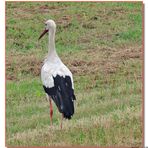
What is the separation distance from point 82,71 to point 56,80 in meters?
0.40

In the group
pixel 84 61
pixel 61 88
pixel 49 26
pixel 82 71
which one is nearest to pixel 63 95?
pixel 61 88

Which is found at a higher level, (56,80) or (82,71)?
(82,71)

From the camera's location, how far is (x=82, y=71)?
11578 millimetres

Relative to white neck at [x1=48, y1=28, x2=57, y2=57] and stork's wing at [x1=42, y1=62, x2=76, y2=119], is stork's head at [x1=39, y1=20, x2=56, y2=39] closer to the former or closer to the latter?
white neck at [x1=48, y1=28, x2=57, y2=57]

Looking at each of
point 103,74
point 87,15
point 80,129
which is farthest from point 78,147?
point 87,15

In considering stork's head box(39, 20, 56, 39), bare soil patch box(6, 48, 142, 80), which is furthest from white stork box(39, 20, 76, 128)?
bare soil patch box(6, 48, 142, 80)

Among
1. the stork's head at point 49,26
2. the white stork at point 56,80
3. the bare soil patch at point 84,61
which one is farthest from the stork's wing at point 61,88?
the stork's head at point 49,26

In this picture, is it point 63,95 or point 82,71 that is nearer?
point 63,95

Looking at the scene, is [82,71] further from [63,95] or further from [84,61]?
[63,95]

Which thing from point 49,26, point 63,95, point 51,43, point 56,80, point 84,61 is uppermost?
point 49,26

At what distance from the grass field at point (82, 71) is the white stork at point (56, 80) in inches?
3.2

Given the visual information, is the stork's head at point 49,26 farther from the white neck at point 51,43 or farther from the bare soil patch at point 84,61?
the bare soil patch at point 84,61

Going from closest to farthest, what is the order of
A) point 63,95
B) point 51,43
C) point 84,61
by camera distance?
1. point 63,95
2. point 51,43
3. point 84,61

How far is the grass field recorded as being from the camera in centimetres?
1130
